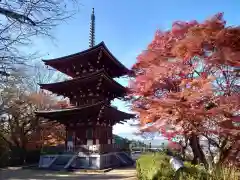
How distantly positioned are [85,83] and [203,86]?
1410cm

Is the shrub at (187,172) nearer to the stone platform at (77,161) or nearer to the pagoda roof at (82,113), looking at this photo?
the stone platform at (77,161)

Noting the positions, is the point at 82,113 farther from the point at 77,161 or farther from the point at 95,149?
the point at 77,161

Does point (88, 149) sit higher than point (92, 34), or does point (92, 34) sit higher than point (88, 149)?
point (92, 34)

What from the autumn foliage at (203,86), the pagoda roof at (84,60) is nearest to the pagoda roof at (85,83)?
the pagoda roof at (84,60)

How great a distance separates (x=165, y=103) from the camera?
881 cm

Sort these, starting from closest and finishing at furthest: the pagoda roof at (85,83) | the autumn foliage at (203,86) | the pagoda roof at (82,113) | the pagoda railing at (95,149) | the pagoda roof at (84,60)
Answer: the autumn foliage at (203,86)
the pagoda roof at (82,113)
the pagoda railing at (95,149)
the pagoda roof at (85,83)
the pagoda roof at (84,60)

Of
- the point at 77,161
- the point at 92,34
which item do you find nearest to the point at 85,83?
the point at 77,161

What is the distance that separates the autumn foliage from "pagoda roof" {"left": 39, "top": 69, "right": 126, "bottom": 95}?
31.0 ft

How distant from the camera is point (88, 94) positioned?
2219 centimetres

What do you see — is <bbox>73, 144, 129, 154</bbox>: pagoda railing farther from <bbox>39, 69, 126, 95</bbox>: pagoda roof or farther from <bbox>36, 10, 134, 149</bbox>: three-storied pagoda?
<bbox>39, 69, 126, 95</bbox>: pagoda roof

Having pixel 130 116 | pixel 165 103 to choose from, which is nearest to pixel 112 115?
pixel 130 116

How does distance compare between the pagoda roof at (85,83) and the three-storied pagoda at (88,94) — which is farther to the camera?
the three-storied pagoda at (88,94)

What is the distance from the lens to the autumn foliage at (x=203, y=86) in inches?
328

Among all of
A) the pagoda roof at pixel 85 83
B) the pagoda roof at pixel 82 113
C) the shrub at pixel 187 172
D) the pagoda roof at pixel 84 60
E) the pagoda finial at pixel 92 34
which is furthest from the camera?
the pagoda finial at pixel 92 34
